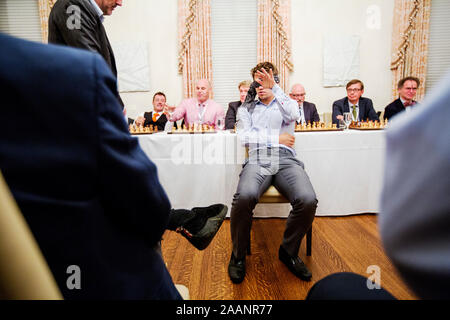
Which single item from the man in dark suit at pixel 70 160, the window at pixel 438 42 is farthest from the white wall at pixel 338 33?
the man in dark suit at pixel 70 160

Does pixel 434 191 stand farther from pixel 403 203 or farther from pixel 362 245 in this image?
pixel 362 245

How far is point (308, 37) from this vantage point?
4.68 metres

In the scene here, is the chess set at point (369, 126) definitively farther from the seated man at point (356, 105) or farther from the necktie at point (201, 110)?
the necktie at point (201, 110)

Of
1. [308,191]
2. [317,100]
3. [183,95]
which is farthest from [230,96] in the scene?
[308,191]

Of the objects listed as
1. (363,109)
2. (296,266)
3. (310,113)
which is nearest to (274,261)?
(296,266)

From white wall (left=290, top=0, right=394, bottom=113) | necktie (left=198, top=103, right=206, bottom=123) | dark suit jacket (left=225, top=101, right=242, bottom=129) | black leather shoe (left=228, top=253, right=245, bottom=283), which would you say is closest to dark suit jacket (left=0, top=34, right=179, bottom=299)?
black leather shoe (left=228, top=253, right=245, bottom=283)

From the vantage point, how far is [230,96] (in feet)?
16.2

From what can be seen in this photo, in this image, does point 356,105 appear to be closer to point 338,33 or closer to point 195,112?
point 338,33

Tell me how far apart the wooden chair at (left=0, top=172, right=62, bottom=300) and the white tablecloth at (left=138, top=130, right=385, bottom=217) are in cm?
198

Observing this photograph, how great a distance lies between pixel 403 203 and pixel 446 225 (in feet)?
0.15

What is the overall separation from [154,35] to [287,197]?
421 cm

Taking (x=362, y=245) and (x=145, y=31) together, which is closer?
(x=362, y=245)

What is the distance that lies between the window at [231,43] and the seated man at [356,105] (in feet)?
6.34
